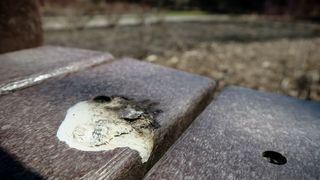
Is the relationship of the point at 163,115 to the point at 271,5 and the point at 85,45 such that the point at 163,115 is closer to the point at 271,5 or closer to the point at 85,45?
the point at 85,45

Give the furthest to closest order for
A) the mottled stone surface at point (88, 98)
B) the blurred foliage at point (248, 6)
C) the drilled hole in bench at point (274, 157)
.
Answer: the blurred foliage at point (248, 6)
the drilled hole in bench at point (274, 157)
the mottled stone surface at point (88, 98)

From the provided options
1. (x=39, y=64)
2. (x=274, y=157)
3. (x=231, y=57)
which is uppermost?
(x=39, y=64)

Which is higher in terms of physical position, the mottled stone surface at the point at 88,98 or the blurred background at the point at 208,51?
the mottled stone surface at the point at 88,98

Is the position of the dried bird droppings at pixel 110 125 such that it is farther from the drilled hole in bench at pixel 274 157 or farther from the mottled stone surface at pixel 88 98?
the drilled hole in bench at pixel 274 157

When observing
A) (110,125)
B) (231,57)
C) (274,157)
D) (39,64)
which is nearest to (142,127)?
(110,125)

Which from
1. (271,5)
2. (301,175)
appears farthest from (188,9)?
(301,175)

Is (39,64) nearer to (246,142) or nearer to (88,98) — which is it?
(88,98)

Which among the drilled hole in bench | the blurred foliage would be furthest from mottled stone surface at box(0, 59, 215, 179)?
the blurred foliage

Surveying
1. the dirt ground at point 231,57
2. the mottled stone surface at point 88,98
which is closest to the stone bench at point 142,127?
the mottled stone surface at point 88,98
